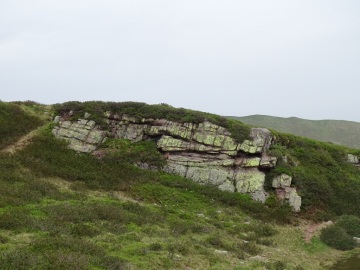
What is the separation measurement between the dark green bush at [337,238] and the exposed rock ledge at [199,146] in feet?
18.2

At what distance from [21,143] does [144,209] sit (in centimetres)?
1637

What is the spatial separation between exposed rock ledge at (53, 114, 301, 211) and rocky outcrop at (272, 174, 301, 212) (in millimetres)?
115

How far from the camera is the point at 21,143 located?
34.2 metres

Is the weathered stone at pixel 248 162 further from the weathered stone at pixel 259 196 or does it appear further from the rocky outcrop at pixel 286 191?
the weathered stone at pixel 259 196

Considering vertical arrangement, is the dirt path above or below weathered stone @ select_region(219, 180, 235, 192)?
above

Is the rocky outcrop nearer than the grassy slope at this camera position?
Yes

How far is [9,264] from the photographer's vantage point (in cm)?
1190

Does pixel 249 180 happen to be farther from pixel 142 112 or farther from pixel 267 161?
pixel 142 112

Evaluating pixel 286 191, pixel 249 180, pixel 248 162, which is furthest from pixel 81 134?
pixel 286 191

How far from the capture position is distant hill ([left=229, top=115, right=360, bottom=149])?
352 feet

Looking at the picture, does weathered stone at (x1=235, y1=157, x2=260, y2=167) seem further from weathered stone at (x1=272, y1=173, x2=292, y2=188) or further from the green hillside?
weathered stone at (x1=272, y1=173, x2=292, y2=188)

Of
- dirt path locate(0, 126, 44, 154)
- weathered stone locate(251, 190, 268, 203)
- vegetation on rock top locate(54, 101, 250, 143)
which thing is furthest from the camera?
vegetation on rock top locate(54, 101, 250, 143)

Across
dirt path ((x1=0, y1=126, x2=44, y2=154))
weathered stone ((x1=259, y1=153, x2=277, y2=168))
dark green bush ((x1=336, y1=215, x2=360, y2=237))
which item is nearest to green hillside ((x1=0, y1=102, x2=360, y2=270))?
dirt path ((x1=0, y1=126, x2=44, y2=154))

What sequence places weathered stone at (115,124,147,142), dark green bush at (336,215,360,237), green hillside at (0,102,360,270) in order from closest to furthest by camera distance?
green hillside at (0,102,360,270) → dark green bush at (336,215,360,237) → weathered stone at (115,124,147,142)
